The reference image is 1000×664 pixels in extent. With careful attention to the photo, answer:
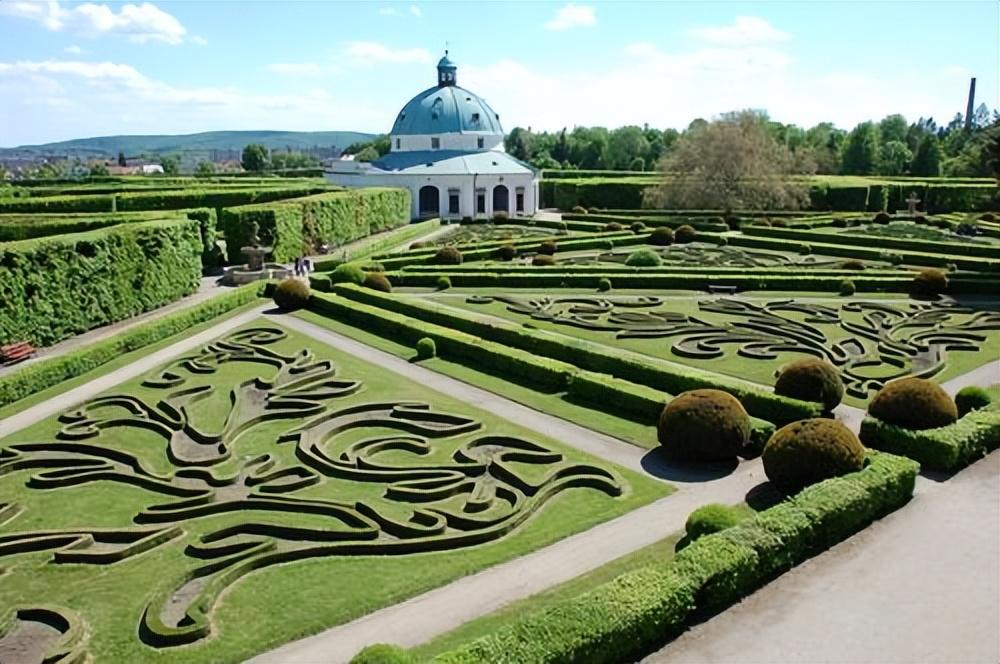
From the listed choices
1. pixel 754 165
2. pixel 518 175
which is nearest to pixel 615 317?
pixel 754 165

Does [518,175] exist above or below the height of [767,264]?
above

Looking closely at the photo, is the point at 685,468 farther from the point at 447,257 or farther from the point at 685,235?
the point at 685,235


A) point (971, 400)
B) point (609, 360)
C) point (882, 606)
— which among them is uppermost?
point (609, 360)

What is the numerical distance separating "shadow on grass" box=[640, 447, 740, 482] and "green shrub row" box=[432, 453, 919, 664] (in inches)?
110

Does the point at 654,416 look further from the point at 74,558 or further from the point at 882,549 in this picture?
the point at 74,558

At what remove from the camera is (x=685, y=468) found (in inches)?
661

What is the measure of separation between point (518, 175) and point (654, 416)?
6557cm

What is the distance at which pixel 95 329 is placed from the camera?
105 feet

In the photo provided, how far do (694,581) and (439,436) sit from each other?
8.70 metres

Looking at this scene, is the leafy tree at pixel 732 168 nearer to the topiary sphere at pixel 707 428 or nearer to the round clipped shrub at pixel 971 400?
the round clipped shrub at pixel 971 400

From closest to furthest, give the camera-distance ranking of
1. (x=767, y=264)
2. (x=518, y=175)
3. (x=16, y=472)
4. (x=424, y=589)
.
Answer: (x=424, y=589), (x=16, y=472), (x=767, y=264), (x=518, y=175)

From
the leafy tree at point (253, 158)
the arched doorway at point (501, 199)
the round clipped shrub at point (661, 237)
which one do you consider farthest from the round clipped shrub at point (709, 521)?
the leafy tree at point (253, 158)

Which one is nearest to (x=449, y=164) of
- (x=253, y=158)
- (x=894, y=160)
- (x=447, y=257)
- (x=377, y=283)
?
(x=447, y=257)

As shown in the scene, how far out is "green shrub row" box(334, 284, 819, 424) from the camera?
18.8m
